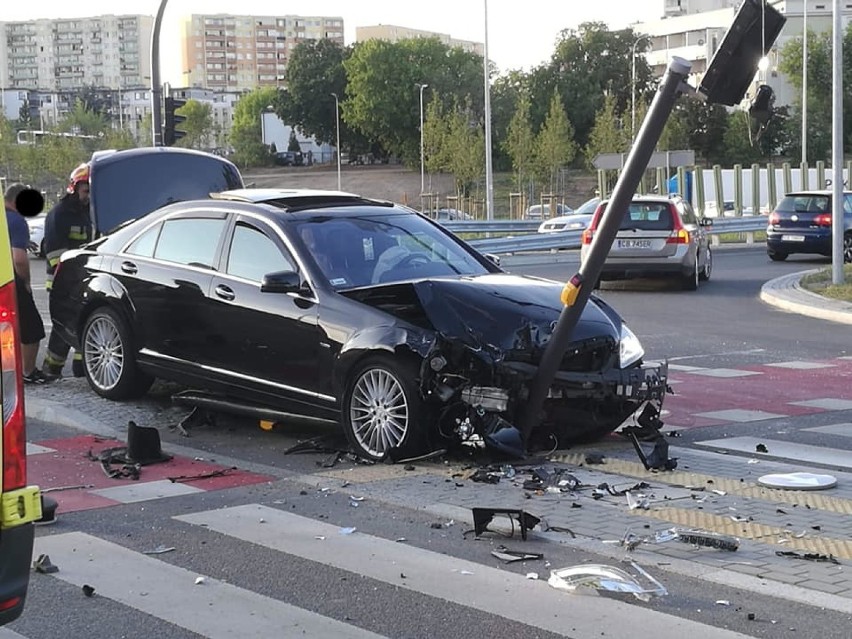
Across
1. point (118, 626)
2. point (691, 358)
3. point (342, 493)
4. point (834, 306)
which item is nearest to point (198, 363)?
point (342, 493)

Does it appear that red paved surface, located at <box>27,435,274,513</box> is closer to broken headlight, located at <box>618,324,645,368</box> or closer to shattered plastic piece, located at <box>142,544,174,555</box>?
shattered plastic piece, located at <box>142,544,174,555</box>

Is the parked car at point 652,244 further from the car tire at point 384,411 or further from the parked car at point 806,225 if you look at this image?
the car tire at point 384,411

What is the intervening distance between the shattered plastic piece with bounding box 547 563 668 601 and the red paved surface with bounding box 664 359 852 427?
14.2 feet

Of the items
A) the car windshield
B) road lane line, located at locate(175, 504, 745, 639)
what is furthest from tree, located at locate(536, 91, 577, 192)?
road lane line, located at locate(175, 504, 745, 639)

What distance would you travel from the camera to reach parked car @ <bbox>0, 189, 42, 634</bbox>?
398 centimetres

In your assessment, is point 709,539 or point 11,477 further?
point 709,539

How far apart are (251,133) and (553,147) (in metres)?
77.1

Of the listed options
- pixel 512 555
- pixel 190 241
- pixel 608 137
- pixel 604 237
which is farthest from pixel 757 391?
pixel 608 137

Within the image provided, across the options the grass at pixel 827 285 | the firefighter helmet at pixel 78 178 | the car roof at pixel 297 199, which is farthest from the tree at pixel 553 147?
the car roof at pixel 297 199

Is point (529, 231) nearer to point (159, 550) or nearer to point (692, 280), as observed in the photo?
point (692, 280)

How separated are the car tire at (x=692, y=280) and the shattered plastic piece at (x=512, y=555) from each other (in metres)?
17.4

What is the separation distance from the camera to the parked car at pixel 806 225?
30.0 m

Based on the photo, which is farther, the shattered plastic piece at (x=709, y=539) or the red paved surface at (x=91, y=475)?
the red paved surface at (x=91, y=475)

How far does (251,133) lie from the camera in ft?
441
